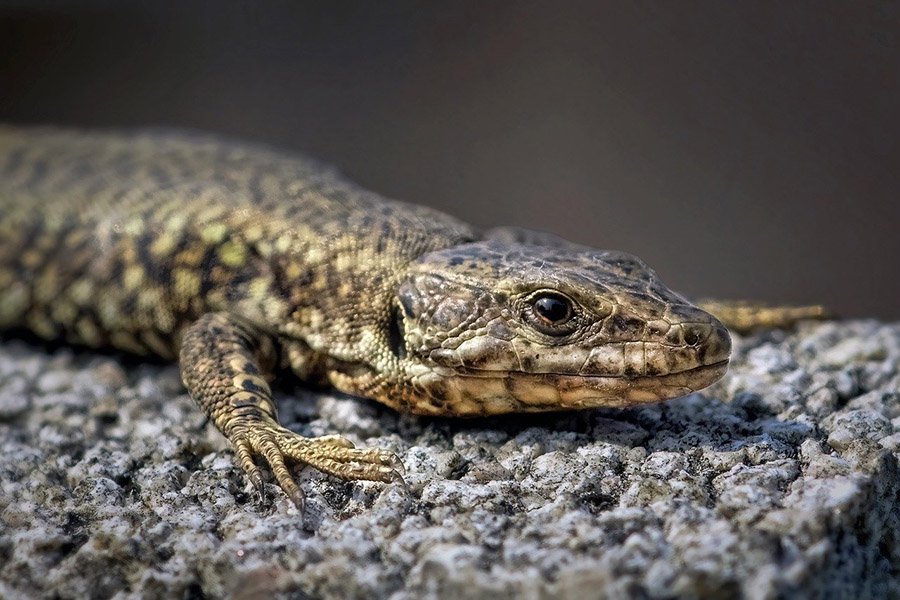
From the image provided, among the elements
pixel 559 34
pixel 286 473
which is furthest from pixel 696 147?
pixel 286 473

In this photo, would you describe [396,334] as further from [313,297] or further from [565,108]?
[565,108]

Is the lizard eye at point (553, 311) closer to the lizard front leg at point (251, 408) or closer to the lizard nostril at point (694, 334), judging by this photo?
the lizard nostril at point (694, 334)

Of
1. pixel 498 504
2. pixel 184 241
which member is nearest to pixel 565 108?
pixel 184 241

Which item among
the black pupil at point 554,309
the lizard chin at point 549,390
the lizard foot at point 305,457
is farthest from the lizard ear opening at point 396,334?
the black pupil at point 554,309

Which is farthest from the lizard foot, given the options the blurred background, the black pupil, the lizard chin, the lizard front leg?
the blurred background

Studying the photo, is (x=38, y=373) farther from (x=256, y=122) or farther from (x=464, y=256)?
(x=256, y=122)

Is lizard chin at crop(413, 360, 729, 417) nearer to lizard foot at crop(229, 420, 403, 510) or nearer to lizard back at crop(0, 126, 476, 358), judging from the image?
lizard foot at crop(229, 420, 403, 510)
